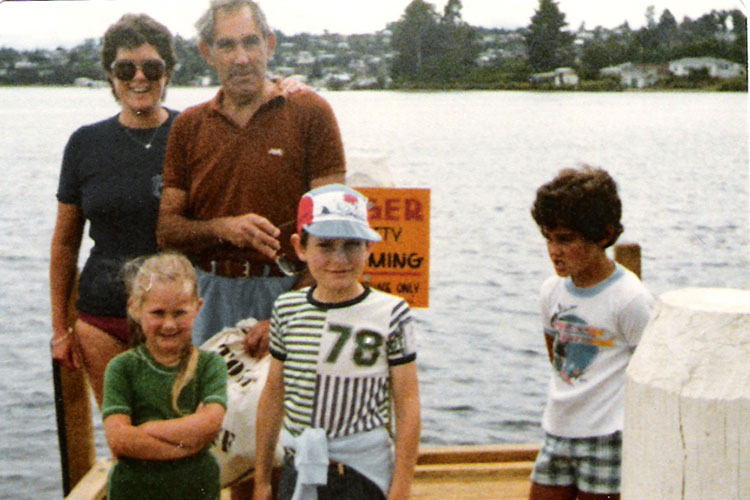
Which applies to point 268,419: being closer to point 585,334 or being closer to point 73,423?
point 585,334

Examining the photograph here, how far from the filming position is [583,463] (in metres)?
2.94

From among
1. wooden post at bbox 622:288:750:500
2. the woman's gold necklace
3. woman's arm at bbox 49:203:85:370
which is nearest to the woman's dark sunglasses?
the woman's gold necklace

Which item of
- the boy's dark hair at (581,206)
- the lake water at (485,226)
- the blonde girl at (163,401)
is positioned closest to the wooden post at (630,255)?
the lake water at (485,226)

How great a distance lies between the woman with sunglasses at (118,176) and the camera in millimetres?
3416

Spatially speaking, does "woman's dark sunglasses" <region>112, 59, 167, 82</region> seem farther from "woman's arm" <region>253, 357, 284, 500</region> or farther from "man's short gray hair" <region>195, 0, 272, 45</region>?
"woman's arm" <region>253, 357, 284, 500</region>

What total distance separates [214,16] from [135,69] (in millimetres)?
360

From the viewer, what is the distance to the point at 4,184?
16.8 meters

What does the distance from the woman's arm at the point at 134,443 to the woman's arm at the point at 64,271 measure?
0.87m

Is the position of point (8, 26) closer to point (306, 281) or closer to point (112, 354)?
point (112, 354)

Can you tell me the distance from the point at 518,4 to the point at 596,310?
282 cm

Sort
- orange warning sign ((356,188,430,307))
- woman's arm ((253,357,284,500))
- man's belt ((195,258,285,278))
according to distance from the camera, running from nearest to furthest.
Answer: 1. woman's arm ((253,357,284,500))
2. man's belt ((195,258,285,278))
3. orange warning sign ((356,188,430,307))

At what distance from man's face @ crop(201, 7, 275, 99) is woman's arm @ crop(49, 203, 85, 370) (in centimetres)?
70

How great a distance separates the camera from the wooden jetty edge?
4355 mm

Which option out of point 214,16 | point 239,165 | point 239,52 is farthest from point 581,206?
point 214,16
